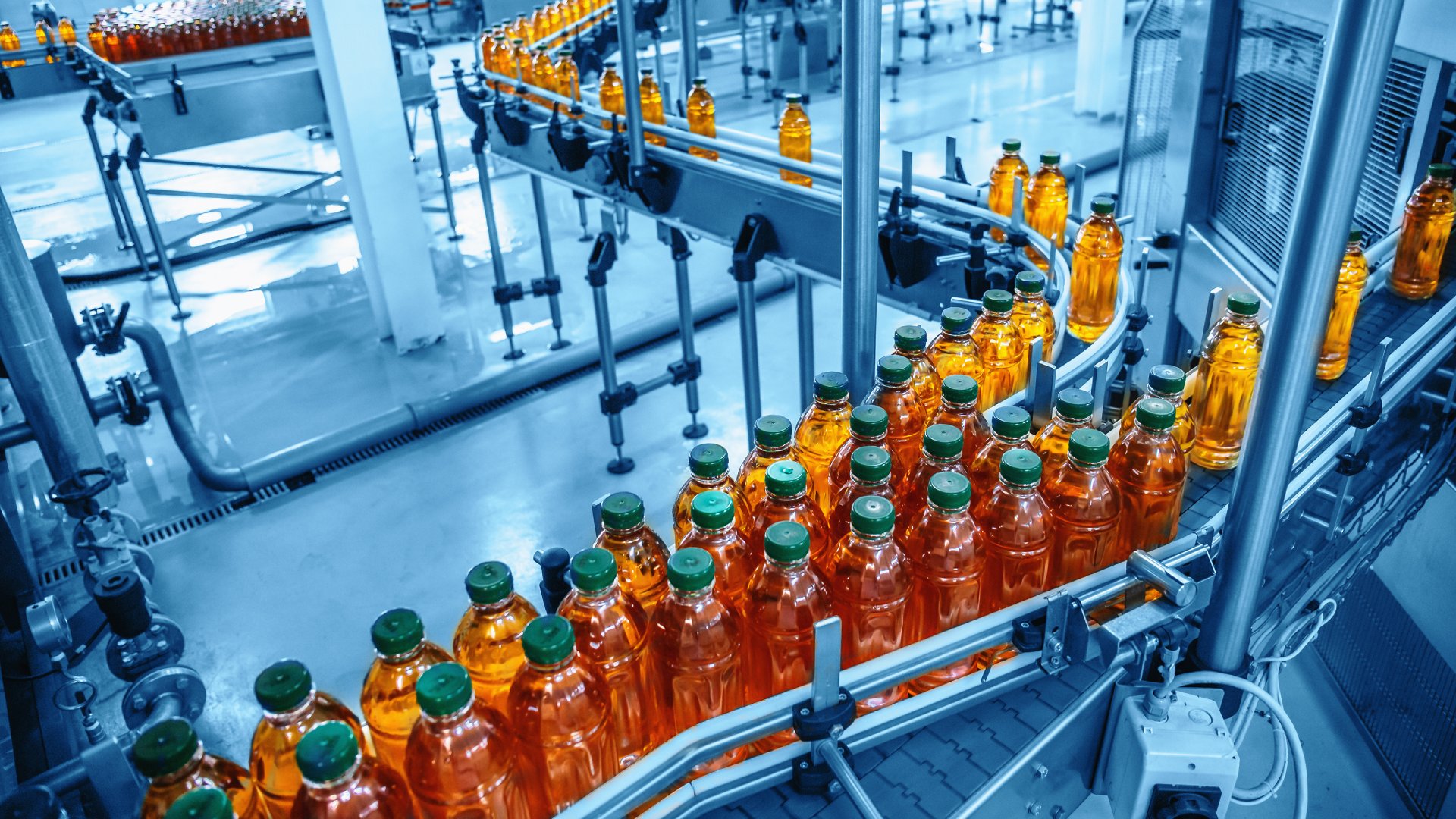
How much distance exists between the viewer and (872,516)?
0.95m

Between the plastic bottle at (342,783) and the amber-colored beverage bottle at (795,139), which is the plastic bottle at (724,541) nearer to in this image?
the plastic bottle at (342,783)

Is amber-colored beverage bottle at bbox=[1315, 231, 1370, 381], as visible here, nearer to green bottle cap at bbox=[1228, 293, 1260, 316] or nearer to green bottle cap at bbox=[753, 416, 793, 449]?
green bottle cap at bbox=[1228, 293, 1260, 316]

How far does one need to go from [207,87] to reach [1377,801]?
16.4 ft

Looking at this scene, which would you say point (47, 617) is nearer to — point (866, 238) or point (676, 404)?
point (866, 238)

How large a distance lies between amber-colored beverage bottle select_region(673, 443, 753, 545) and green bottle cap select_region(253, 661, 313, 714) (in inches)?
15.9

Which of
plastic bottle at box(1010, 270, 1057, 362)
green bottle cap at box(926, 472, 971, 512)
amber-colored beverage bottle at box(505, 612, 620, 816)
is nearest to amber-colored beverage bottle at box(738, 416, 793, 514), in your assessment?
green bottle cap at box(926, 472, 971, 512)

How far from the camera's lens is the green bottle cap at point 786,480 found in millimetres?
1031

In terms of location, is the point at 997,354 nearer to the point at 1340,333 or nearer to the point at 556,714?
the point at 1340,333

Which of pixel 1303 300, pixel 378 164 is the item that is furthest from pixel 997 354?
pixel 378 164

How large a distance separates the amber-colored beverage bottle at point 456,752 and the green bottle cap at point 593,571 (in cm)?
14

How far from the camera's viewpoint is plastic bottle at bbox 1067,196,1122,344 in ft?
5.97

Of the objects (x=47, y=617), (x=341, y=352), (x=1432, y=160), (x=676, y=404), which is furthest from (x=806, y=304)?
(x=341, y=352)

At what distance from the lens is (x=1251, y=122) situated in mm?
2373

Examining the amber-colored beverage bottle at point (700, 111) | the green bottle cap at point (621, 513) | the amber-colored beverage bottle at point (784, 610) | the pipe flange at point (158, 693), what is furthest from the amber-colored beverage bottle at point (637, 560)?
the amber-colored beverage bottle at point (700, 111)
